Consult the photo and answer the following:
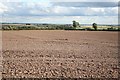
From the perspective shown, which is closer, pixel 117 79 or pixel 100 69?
pixel 117 79

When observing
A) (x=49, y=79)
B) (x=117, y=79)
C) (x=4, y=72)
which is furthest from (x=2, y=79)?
(x=117, y=79)

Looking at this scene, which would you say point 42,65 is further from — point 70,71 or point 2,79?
point 2,79

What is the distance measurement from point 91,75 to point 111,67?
6.41 feet

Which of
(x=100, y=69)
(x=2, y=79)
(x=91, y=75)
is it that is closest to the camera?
(x=2, y=79)

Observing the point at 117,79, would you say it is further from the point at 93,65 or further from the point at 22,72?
the point at 22,72

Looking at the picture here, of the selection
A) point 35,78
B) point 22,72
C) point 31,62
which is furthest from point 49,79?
point 31,62

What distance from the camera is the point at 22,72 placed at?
9.41 meters

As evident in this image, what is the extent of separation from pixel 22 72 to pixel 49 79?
4.54ft

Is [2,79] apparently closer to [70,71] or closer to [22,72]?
[22,72]

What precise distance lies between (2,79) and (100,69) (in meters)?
3.94

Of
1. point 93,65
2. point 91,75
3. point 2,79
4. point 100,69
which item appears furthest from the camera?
point 93,65

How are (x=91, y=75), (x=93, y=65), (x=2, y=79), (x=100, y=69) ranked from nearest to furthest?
(x=2, y=79), (x=91, y=75), (x=100, y=69), (x=93, y=65)

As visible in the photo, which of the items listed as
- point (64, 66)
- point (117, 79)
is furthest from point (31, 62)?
point (117, 79)

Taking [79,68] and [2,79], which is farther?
[79,68]
